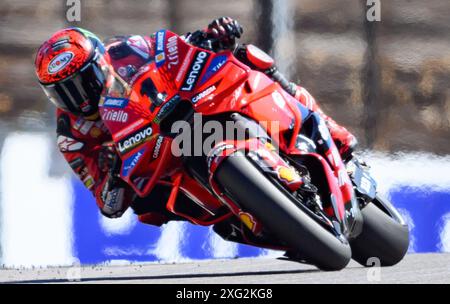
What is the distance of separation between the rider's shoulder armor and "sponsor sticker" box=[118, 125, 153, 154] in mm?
351

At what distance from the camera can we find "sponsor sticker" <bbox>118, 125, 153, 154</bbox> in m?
6.11

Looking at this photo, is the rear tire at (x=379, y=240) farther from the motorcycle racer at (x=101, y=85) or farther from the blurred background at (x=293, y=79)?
the blurred background at (x=293, y=79)

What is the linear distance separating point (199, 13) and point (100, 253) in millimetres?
1979

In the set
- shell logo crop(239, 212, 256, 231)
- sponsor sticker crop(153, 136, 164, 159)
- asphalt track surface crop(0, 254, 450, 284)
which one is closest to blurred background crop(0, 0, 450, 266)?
asphalt track surface crop(0, 254, 450, 284)

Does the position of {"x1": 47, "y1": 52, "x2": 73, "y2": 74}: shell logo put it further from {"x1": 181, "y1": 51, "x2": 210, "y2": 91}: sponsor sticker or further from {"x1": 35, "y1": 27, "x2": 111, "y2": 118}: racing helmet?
{"x1": 181, "y1": 51, "x2": 210, "y2": 91}: sponsor sticker

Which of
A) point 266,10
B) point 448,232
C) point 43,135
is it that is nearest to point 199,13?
point 266,10

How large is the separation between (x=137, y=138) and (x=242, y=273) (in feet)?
3.78

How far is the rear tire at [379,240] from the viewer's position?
7184 mm

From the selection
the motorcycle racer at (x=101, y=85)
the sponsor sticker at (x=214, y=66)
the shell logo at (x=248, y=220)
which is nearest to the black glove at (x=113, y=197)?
the motorcycle racer at (x=101, y=85)

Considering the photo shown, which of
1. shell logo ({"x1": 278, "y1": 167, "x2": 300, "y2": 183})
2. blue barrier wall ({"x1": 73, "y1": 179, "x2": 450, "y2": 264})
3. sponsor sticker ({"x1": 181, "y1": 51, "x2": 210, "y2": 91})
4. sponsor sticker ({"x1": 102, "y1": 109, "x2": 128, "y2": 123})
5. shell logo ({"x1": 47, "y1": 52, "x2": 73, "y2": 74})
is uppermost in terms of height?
shell logo ({"x1": 47, "y1": 52, "x2": 73, "y2": 74})

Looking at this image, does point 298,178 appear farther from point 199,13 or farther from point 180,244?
point 199,13

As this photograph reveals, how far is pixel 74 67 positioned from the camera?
6.30m

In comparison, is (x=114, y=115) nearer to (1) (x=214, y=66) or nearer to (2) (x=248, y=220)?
(1) (x=214, y=66)

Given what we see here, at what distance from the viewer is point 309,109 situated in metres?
6.55
